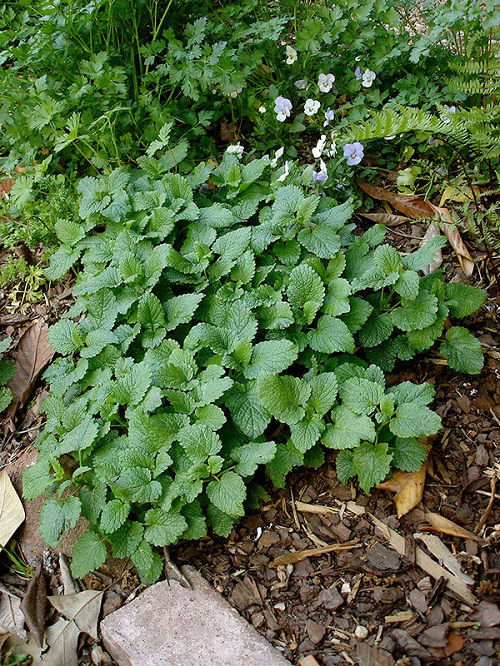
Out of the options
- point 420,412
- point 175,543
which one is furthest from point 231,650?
point 420,412

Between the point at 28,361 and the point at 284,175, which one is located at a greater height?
the point at 284,175

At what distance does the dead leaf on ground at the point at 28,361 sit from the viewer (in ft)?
Result: 8.81

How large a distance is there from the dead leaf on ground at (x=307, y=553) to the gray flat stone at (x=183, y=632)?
21 cm

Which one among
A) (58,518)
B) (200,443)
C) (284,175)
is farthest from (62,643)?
(284,175)

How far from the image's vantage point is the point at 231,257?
2592 mm

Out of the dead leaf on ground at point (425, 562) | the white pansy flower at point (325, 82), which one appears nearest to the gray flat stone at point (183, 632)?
the dead leaf on ground at point (425, 562)

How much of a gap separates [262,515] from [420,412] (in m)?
0.64

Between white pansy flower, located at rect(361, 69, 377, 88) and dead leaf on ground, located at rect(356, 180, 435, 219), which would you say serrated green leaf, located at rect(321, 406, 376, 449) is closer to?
dead leaf on ground, located at rect(356, 180, 435, 219)

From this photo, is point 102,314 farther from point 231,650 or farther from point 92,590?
point 231,650

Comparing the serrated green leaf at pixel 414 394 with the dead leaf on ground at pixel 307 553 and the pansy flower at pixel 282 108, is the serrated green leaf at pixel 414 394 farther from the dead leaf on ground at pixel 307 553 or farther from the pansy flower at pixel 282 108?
the pansy flower at pixel 282 108

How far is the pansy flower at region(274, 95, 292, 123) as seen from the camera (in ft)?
10.4

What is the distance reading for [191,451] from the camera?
2074mm

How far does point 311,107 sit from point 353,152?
0.41 meters

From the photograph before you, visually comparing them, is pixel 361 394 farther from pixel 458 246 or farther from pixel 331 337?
pixel 458 246
